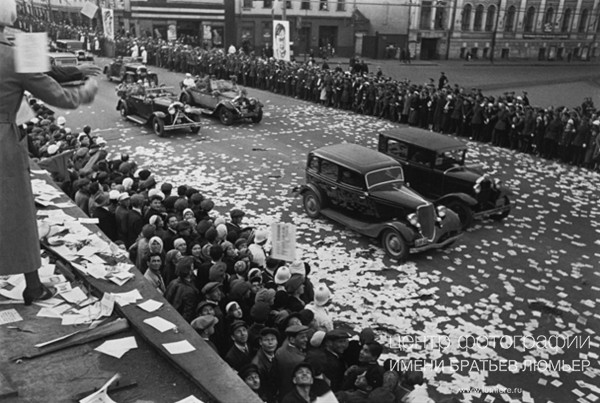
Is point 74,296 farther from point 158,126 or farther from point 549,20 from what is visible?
point 549,20

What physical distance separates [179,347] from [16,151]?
1899 mm

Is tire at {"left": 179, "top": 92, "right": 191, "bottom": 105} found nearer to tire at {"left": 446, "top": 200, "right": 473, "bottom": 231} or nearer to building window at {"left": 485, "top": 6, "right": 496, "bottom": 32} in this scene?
tire at {"left": 446, "top": 200, "right": 473, "bottom": 231}

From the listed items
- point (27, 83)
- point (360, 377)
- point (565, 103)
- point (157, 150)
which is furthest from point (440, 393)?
point (565, 103)

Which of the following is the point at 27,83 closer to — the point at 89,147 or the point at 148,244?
the point at 148,244

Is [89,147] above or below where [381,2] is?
below

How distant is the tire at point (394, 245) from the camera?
10.3 meters

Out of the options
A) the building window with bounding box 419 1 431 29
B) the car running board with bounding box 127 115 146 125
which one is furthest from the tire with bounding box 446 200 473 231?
the building window with bounding box 419 1 431 29

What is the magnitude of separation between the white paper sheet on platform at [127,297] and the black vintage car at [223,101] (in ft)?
53.8

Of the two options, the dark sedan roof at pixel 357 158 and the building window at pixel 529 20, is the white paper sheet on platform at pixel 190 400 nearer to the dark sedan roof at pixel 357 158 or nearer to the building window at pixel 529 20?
the dark sedan roof at pixel 357 158

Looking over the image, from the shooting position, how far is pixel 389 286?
9422 mm

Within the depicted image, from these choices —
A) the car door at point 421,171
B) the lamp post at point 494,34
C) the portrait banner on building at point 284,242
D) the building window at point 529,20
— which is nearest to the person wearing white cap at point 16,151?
the portrait banner on building at point 284,242

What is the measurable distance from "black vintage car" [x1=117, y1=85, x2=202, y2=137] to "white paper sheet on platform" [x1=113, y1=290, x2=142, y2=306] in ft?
47.8

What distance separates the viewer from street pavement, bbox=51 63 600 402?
742 cm

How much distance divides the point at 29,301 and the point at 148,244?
2.38 m
